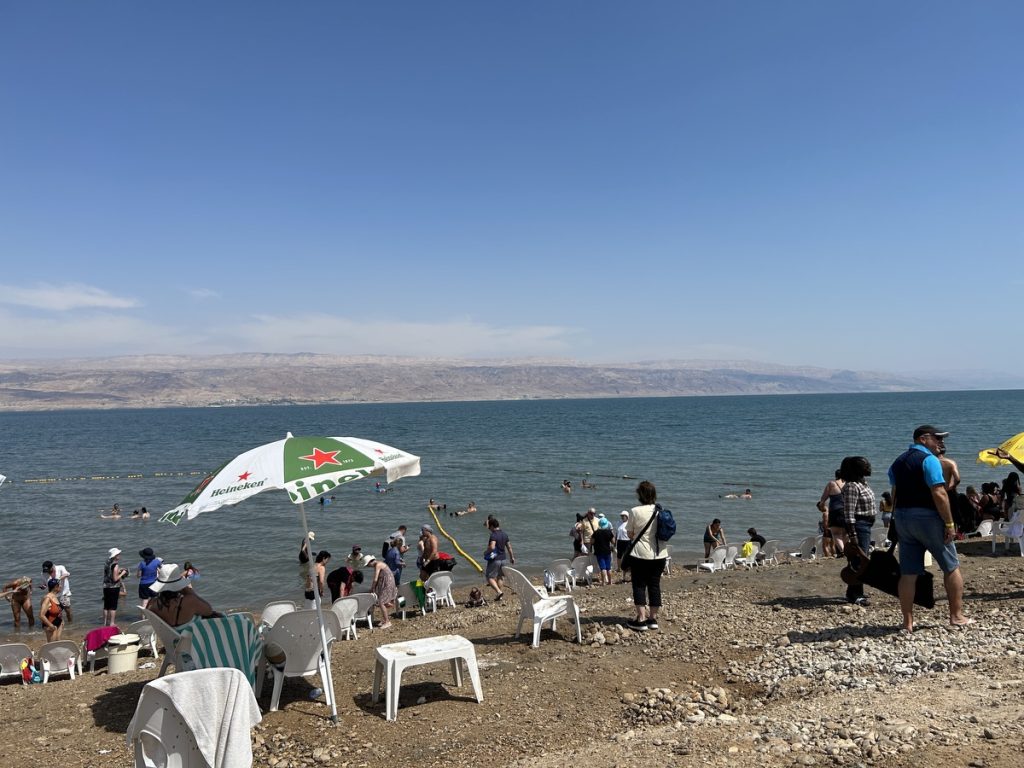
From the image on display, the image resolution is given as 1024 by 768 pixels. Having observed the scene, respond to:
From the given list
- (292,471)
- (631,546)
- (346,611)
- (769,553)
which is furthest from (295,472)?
(769,553)

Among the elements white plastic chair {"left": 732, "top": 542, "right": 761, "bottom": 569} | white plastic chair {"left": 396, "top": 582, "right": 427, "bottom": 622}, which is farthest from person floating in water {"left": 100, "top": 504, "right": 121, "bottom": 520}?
white plastic chair {"left": 732, "top": 542, "right": 761, "bottom": 569}

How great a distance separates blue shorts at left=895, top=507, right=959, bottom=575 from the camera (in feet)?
21.7

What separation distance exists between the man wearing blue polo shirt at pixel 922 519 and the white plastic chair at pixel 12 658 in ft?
39.5

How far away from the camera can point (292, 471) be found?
557 centimetres

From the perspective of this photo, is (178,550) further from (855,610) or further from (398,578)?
(855,610)

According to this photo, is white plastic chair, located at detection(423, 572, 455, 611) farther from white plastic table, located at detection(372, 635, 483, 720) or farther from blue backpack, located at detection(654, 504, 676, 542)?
white plastic table, located at detection(372, 635, 483, 720)

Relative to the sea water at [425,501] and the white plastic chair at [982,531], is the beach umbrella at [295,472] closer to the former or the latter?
the sea water at [425,501]

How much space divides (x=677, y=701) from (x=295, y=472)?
3.77m

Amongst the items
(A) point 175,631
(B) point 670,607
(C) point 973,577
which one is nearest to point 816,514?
(C) point 973,577

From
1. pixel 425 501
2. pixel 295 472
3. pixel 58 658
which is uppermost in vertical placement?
pixel 295 472

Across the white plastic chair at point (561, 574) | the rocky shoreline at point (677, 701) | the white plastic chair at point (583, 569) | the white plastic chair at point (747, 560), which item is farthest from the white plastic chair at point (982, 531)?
the white plastic chair at point (561, 574)

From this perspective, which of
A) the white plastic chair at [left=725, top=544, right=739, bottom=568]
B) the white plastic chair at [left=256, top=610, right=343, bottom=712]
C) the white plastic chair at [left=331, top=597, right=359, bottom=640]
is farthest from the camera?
the white plastic chair at [left=725, top=544, right=739, bottom=568]

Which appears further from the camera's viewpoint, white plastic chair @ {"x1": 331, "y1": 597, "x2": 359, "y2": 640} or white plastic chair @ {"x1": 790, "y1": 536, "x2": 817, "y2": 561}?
white plastic chair @ {"x1": 790, "y1": 536, "x2": 817, "y2": 561}

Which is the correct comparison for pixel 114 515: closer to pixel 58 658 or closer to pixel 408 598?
pixel 58 658
